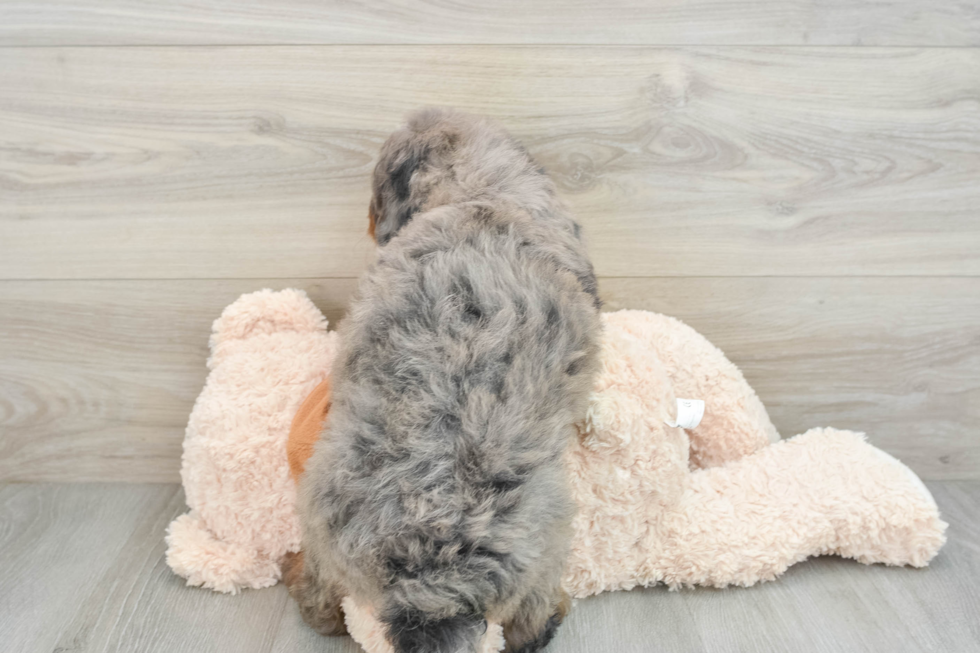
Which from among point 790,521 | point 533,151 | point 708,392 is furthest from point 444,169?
point 790,521

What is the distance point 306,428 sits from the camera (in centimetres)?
83

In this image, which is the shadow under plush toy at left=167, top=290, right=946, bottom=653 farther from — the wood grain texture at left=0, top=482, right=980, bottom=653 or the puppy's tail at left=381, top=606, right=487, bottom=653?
the puppy's tail at left=381, top=606, right=487, bottom=653

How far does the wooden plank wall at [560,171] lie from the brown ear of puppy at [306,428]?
11.3 inches

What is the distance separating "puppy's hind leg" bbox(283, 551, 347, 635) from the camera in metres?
0.78

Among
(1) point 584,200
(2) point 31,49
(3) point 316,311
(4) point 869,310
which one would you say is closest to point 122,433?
(3) point 316,311

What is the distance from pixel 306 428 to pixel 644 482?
42cm

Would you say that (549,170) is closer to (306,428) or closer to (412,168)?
(412,168)

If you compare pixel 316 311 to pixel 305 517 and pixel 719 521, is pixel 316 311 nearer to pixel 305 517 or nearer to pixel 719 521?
pixel 305 517

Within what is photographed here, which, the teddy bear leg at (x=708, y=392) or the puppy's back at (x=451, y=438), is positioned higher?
the puppy's back at (x=451, y=438)

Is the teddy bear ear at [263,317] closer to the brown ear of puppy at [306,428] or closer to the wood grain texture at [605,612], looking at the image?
the brown ear of puppy at [306,428]

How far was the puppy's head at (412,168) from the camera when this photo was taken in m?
0.82

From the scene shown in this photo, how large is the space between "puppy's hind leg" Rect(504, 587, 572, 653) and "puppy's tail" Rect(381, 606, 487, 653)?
0.07 metres

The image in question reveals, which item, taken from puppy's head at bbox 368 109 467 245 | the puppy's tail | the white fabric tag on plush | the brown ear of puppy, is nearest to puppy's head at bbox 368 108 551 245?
puppy's head at bbox 368 109 467 245

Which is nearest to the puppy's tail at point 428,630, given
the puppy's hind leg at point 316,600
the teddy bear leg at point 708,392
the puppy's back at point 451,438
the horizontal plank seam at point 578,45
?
the puppy's back at point 451,438
